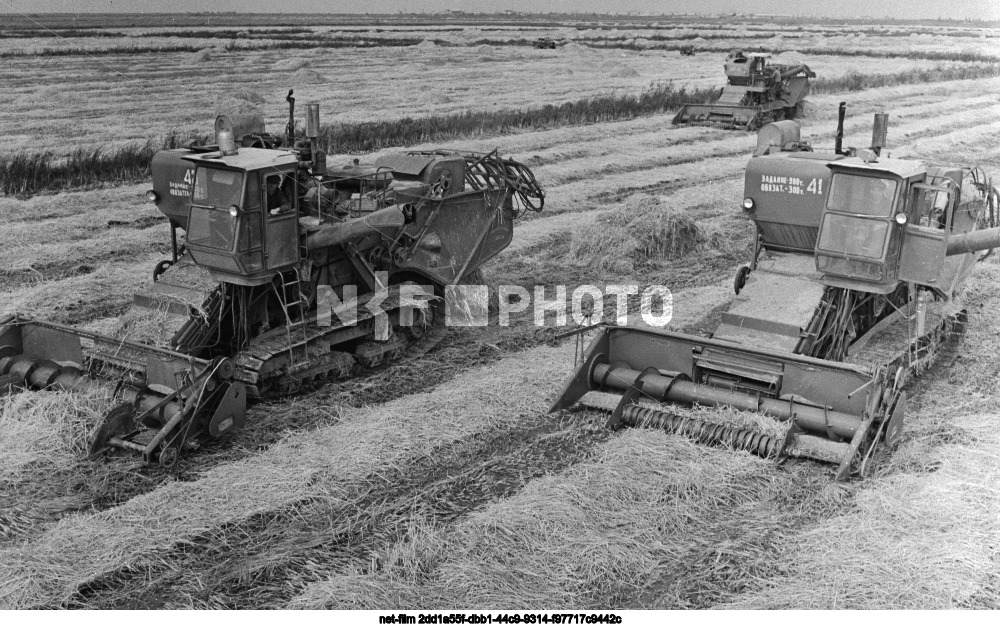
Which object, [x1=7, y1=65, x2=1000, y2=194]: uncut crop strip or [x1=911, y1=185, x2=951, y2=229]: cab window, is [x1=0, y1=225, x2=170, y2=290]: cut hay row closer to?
[x1=7, y1=65, x2=1000, y2=194]: uncut crop strip

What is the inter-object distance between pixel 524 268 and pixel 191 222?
569 cm

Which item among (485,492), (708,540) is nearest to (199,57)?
(485,492)

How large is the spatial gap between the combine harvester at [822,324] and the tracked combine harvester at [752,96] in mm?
15680

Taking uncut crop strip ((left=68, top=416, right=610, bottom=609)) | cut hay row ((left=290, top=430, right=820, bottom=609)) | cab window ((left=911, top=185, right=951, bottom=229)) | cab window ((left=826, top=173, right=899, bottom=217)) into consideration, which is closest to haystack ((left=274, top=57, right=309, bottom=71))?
cab window ((left=911, top=185, right=951, bottom=229))

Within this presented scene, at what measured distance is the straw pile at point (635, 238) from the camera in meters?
14.5

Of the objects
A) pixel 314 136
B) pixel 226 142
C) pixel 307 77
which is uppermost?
pixel 226 142

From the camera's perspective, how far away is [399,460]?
8.55 meters

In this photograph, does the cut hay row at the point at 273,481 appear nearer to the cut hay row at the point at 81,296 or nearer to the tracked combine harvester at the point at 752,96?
the cut hay row at the point at 81,296

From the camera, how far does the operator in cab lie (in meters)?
9.80

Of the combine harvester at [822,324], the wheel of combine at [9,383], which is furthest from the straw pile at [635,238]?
the wheel of combine at [9,383]

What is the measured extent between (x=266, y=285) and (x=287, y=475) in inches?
103

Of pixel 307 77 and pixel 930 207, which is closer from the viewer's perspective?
pixel 930 207

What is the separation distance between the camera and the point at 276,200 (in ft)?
32.6

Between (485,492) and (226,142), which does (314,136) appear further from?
(485,492)
